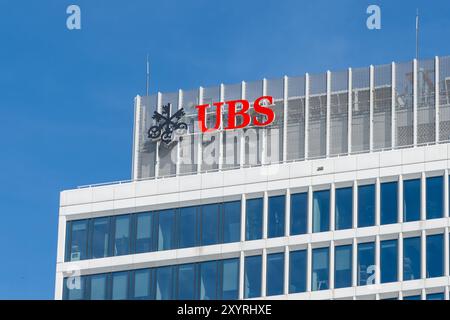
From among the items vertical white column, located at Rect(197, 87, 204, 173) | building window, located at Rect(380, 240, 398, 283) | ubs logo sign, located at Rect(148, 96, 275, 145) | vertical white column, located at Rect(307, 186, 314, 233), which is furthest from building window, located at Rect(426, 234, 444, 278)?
vertical white column, located at Rect(197, 87, 204, 173)

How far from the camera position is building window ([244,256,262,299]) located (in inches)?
3561

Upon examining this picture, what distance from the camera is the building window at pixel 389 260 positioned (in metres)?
87.5

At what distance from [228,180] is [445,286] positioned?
16500 millimetres

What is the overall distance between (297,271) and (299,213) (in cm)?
382

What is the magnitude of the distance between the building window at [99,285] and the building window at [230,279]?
800 cm

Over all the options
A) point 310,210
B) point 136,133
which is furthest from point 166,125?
point 310,210

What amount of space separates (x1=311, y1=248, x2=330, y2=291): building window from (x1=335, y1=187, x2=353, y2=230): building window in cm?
184

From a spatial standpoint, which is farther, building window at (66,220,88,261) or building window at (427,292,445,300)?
building window at (66,220,88,261)

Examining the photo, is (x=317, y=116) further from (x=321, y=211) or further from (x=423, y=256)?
(x=423, y=256)

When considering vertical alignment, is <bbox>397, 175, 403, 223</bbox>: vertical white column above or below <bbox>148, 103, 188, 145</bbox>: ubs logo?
below

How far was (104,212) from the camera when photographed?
319ft

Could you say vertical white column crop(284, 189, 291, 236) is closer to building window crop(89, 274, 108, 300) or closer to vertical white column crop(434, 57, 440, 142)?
vertical white column crop(434, 57, 440, 142)

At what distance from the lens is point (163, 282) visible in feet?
308

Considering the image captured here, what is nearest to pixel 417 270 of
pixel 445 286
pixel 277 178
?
pixel 445 286
